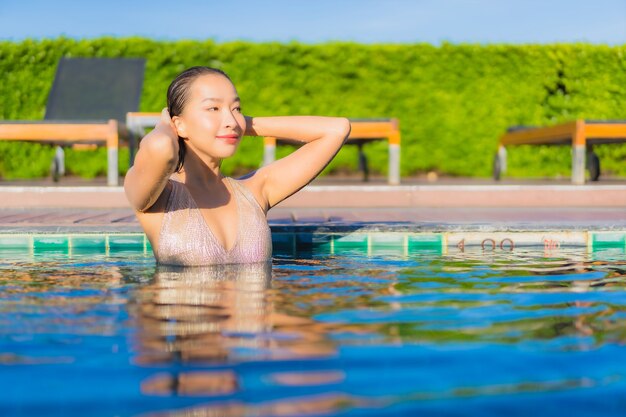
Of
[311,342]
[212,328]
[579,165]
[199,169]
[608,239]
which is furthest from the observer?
[579,165]

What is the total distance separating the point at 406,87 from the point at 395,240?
8.62m

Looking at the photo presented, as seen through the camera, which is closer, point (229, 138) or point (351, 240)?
point (229, 138)

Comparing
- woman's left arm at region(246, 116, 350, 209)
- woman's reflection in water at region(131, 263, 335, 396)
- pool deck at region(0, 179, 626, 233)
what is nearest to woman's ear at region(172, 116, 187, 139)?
woman's left arm at region(246, 116, 350, 209)

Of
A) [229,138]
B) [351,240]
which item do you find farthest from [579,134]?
[229,138]

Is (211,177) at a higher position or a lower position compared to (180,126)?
lower

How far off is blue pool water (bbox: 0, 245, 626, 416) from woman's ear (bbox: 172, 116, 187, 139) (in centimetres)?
62

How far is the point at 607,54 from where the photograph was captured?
1368cm

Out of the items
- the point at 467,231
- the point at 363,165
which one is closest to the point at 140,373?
the point at 467,231

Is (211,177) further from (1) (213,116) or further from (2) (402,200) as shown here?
(2) (402,200)

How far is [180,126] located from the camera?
307 cm

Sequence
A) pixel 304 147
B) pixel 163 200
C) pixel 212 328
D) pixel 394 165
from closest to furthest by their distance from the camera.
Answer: pixel 212 328
pixel 163 200
pixel 304 147
pixel 394 165

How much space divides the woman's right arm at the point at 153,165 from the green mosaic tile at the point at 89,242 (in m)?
2.04

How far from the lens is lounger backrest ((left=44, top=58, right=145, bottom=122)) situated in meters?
11.6

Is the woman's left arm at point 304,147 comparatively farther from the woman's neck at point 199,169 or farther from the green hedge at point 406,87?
the green hedge at point 406,87
